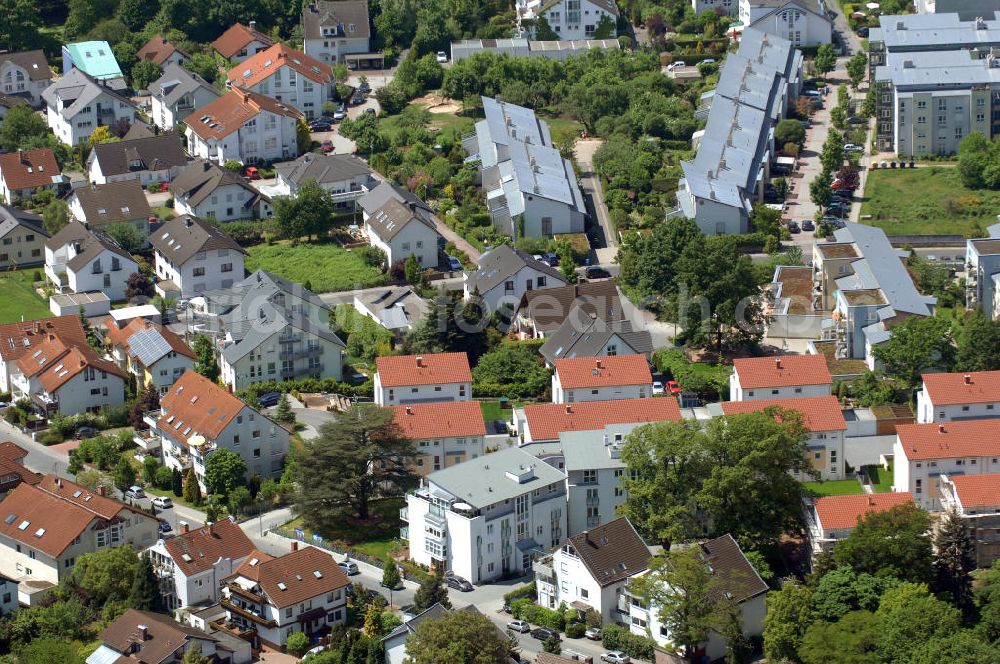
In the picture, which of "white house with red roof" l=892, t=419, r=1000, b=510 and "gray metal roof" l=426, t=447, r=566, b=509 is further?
"white house with red roof" l=892, t=419, r=1000, b=510

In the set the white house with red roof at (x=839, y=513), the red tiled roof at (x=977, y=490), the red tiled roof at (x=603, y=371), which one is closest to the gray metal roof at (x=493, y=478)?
the red tiled roof at (x=603, y=371)

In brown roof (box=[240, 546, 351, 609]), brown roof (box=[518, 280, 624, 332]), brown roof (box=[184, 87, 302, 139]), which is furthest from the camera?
brown roof (box=[184, 87, 302, 139])

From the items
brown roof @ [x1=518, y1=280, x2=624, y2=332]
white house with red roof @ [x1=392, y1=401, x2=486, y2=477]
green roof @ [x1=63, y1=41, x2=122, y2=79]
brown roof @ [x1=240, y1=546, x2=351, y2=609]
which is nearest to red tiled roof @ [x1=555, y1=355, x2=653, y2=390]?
white house with red roof @ [x1=392, y1=401, x2=486, y2=477]

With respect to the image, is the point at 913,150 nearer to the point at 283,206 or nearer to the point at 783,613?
the point at 283,206

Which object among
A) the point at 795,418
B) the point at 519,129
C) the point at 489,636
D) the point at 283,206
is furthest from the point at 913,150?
the point at 489,636

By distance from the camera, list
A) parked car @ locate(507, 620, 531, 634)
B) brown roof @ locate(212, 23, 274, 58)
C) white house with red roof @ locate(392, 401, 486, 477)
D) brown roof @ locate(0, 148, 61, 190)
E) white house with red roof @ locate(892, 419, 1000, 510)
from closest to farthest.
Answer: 1. parked car @ locate(507, 620, 531, 634)
2. white house with red roof @ locate(892, 419, 1000, 510)
3. white house with red roof @ locate(392, 401, 486, 477)
4. brown roof @ locate(0, 148, 61, 190)
5. brown roof @ locate(212, 23, 274, 58)

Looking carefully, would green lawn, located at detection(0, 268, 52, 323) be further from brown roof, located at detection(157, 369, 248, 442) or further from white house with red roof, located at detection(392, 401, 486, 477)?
white house with red roof, located at detection(392, 401, 486, 477)
